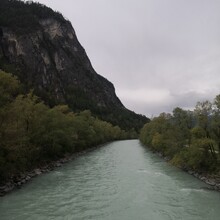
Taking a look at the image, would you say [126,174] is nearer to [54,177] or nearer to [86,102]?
[54,177]

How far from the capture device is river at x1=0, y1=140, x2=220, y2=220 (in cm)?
2250

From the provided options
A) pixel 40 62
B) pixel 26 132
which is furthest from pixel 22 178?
pixel 40 62

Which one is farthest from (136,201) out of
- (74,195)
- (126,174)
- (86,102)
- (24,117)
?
(86,102)

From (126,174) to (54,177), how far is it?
346 inches

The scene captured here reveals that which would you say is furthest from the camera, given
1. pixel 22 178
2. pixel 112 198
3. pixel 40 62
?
pixel 40 62

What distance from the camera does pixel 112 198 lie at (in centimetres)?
2711

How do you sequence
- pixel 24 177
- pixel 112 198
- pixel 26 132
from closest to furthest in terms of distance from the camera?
1. pixel 112 198
2. pixel 24 177
3. pixel 26 132

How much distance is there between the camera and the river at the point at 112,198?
22500 mm

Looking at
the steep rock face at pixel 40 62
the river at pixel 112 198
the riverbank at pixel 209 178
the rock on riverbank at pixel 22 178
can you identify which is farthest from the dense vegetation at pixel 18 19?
the riverbank at pixel 209 178

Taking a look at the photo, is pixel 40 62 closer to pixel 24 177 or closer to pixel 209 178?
pixel 24 177

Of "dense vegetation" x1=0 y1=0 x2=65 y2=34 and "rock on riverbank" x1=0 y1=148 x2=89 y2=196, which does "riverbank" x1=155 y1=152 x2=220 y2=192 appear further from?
"dense vegetation" x1=0 y1=0 x2=65 y2=34

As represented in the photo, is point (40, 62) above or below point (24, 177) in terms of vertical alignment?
above

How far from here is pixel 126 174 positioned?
131 ft

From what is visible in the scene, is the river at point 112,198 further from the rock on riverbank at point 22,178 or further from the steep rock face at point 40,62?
the steep rock face at point 40,62
